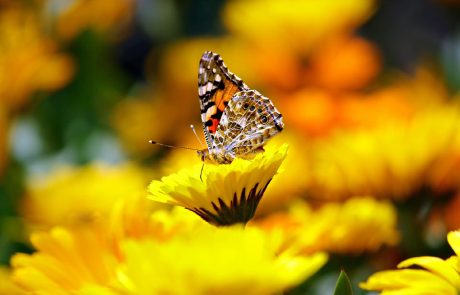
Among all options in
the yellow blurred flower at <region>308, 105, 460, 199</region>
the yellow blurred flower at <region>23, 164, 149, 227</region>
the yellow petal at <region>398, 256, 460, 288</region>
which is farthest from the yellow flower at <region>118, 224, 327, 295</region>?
the yellow blurred flower at <region>23, 164, 149, 227</region>

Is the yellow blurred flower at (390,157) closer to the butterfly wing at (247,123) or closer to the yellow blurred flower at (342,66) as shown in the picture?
the butterfly wing at (247,123)

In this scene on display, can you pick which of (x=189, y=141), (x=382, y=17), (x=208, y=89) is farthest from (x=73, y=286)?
(x=382, y=17)

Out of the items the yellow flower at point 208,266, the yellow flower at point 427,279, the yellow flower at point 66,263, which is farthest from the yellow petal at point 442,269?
the yellow flower at point 66,263

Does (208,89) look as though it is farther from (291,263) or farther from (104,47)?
(104,47)

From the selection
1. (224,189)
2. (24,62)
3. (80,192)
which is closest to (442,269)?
(224,189)

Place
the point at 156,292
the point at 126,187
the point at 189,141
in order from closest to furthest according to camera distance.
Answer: the point at 156,292 → the point at 126,187 → the point at 189,141

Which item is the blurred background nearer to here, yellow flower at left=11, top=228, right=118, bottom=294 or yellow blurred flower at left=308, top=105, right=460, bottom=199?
yellow blurred flower at left=308, top=105, right=460, bottom=199

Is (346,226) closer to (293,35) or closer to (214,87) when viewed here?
(214,87)
